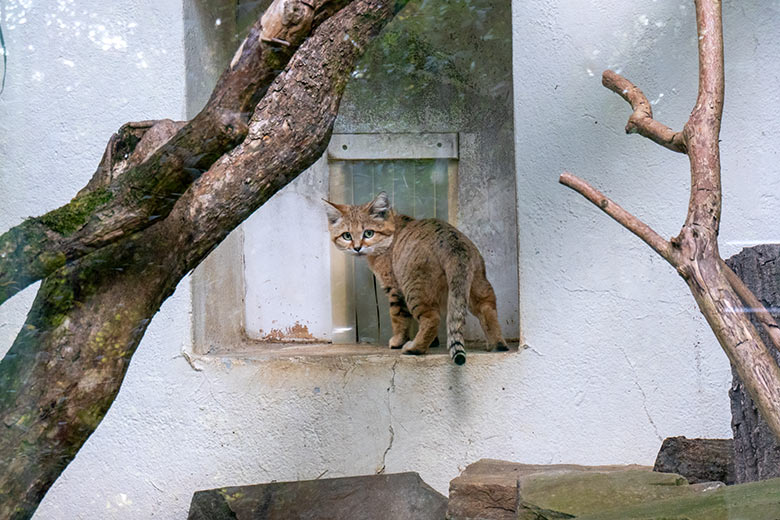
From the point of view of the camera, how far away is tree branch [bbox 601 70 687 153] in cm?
195

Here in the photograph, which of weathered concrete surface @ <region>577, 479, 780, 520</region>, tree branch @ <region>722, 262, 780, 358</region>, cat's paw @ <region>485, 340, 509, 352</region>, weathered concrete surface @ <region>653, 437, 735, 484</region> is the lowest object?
weathered concrete surface @ <region>653, 437, 735, 484</region>

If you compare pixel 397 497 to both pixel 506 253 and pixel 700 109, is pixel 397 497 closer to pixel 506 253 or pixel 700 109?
pixel 506 253

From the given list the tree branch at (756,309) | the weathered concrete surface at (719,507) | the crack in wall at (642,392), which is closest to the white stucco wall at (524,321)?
the crack in wall at (642,392)

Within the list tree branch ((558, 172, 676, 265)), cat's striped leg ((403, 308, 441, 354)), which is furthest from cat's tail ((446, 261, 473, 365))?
tree branch ((558, 172, 676, 265))

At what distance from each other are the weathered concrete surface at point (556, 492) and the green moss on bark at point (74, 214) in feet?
3.94

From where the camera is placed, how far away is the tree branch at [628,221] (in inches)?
67.3

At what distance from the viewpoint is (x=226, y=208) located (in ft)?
5.43

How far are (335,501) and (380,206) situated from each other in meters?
1.33

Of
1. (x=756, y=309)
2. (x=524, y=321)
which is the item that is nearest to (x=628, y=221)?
(x=756, y=309)

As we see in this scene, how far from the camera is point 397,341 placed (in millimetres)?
3201

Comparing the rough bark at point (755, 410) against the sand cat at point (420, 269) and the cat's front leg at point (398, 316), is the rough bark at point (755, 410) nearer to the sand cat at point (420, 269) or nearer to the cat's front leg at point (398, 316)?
the sand cat at point (420, 269)

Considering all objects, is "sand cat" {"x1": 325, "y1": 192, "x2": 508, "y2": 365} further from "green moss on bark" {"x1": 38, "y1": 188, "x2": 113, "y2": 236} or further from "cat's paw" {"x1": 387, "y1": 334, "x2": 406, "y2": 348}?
"green moss on bark" {"x1": 38, "y1": 188, "x2": 113, "y2": 236}

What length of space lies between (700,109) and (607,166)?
0.90m

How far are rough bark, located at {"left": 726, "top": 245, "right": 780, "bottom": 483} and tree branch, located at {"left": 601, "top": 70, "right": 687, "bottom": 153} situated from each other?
315mm
